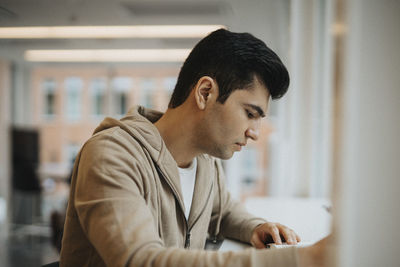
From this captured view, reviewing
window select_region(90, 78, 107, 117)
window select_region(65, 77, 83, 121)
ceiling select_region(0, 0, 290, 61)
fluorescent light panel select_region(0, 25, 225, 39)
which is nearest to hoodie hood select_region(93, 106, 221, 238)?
ceiling select_region(0, 0, 290, 61)

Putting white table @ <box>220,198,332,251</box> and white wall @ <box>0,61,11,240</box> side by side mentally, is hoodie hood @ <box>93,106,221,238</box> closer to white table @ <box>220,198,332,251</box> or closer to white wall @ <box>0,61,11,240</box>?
white table @ <box>220,198,332,251</box>

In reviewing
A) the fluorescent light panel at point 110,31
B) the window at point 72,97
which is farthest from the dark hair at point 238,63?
the window at point 72,97

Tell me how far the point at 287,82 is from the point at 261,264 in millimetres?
619

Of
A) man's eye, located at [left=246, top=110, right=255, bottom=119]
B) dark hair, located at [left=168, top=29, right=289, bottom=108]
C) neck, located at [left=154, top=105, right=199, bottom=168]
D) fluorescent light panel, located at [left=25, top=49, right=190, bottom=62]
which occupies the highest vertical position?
fluorescent light panel, located at [left=25, top=49, right=190, bottom=62]

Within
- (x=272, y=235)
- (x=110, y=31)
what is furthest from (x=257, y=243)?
(x=110, y=31)

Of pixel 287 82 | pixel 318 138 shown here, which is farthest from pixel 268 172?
pixel 287 82

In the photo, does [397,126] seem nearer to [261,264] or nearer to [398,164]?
[398,164]

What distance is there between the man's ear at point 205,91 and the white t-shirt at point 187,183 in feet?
0.79

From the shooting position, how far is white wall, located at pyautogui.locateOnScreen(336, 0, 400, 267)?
398 millimetres

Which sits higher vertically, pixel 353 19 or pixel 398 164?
pixel 353 19

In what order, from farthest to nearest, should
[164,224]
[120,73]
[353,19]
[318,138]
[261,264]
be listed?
[120,73] < [318,138] < [164,224] < [261,264] < [353,19]

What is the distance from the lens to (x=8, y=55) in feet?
18.2

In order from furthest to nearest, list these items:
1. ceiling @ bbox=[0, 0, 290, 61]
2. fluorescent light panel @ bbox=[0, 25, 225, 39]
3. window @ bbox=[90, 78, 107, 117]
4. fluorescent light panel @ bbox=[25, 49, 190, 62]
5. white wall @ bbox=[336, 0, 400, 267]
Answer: window @ bbox=[90, 78, 107, 117] < fluorescent light panel @ bbox=[25, 49, 190, 62] < fluorescent light panel @ bbox=[0, 25, 225, 39] < ceiling @ bbox=[0, 0, 290, 61] < white wall @ bbox=[336, 0, 400, 267]

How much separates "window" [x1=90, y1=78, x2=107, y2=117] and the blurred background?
3 centimetres
